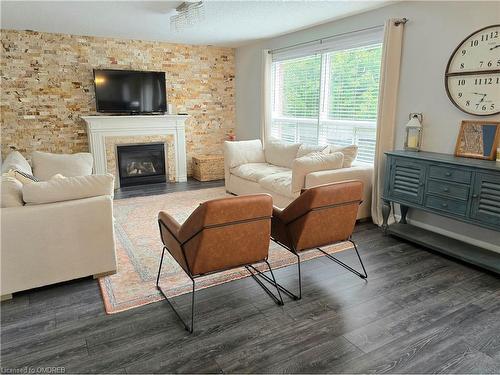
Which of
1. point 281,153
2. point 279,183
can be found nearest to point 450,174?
point 279,183

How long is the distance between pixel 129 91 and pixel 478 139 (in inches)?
203

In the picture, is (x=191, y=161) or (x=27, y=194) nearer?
(x=27, y=194)

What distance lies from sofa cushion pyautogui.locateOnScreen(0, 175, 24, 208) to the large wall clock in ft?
12.9

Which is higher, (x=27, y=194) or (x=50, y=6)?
(x=50, y=6)

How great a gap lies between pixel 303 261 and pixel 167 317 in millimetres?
1374

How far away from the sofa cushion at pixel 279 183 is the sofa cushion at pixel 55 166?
7.43ft

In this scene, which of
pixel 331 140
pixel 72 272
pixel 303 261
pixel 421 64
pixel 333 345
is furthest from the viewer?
pixel 331 140

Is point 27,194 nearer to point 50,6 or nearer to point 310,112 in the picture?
point 50,6

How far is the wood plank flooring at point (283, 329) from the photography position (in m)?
1.95

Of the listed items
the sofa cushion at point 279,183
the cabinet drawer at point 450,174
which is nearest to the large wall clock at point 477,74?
the cabinet drawer at point 450,174

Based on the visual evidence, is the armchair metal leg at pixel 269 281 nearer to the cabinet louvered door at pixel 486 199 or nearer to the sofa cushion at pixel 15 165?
the cabinet louvered door at pixel 486 199

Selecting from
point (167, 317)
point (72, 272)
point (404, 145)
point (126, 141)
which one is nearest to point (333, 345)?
point (167, 317)

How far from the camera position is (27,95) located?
17.9 feet

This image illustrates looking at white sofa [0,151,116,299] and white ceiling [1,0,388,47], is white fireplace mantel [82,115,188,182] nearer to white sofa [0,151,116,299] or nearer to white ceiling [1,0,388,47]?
white ceiling [1,0,388,47]
